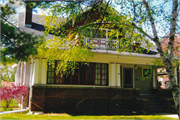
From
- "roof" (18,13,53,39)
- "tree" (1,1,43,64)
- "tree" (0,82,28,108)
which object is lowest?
"tree" (0,82,28,108)

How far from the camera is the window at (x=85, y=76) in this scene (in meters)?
12.0

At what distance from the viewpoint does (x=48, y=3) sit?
7340 mm

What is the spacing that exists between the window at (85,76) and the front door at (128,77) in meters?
2.78

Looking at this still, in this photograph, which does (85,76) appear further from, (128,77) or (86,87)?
(128,77)

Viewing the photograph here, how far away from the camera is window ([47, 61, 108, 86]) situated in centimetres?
1205

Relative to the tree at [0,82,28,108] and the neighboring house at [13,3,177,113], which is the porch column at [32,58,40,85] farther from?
the tree at [0,82,28,108]

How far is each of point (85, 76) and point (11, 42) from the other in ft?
23.4

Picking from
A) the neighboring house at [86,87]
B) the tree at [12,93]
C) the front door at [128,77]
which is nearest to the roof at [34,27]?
the neighboring house at [86,87]

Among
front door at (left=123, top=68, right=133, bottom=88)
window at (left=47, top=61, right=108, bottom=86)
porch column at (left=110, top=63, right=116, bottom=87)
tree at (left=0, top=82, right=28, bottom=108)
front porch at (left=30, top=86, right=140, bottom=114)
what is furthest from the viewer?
front door at (left=123, top=68, right=133, bottom=88)

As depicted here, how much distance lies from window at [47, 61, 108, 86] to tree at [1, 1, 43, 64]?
232 inches

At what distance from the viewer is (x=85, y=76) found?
12.7 metres

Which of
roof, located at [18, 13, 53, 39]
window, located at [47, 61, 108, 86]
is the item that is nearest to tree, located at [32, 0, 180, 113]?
window, located at [47, 61, 108, 86]

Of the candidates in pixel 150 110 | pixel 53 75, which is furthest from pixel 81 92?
pixel 150 110

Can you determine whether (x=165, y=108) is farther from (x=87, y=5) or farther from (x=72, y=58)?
(x=87, y=5)
